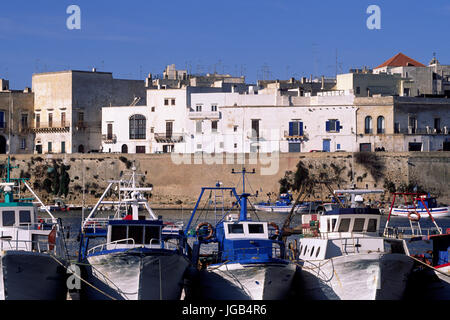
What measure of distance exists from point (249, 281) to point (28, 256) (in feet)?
22.5

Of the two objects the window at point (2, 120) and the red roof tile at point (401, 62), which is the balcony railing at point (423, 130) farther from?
the window at point (2, 120)

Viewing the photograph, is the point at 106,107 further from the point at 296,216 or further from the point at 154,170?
the point at 296,216

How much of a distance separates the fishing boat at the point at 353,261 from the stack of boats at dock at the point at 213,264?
31 mm

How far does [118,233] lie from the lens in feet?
108

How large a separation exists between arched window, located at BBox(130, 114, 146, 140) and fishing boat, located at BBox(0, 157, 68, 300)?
44940 millimetres

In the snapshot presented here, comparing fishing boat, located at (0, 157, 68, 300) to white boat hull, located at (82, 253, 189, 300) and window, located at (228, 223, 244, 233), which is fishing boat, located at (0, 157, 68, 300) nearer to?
white boat hull, located at (82, 253, 189, 300)

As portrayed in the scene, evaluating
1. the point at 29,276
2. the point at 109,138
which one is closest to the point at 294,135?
the point at 109,138

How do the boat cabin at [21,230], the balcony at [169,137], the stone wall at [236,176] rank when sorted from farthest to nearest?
the balcony at [169,137], the stone wall at [236,176], the boat cabin at [21,230]

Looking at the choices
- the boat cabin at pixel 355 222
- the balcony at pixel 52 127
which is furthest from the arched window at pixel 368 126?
the boat cabin at pixel 355 222

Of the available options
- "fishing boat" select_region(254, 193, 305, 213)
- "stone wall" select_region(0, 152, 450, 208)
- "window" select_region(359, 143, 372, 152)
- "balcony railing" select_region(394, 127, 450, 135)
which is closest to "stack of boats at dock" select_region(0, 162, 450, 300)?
"fishing boat" select_region(254, 193, 305, 213)

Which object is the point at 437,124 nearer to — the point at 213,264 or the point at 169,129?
the point at 169,129

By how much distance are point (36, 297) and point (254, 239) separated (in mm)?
7684

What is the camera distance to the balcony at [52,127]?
82900mm

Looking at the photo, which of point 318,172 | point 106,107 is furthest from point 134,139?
point 318,172
